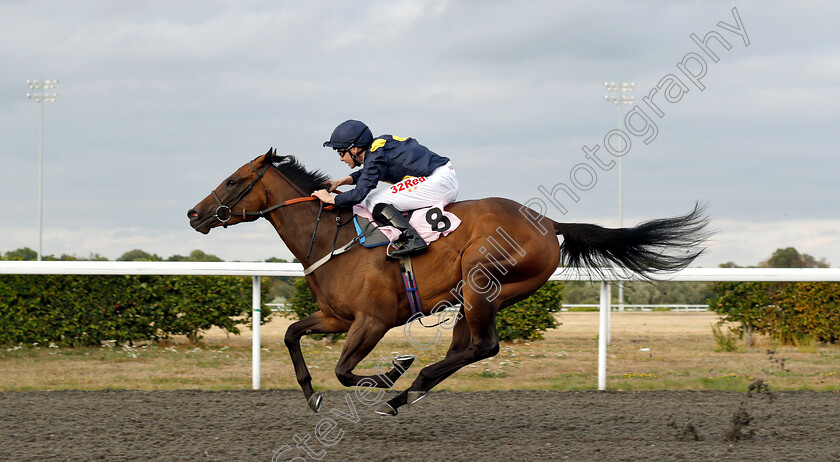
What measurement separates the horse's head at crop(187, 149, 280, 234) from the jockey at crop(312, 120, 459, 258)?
38 cm

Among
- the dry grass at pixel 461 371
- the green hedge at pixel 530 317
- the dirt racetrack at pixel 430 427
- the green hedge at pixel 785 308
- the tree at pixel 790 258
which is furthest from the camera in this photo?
the tree at pixel 790 258

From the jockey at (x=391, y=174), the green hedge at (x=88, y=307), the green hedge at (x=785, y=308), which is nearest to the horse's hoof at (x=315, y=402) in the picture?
the jockey at (x=391, y=174)

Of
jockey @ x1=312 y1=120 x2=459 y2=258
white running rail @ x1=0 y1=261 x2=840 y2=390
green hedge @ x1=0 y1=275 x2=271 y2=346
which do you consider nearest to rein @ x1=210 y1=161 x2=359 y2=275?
jockey @ x1=312 y1=120 x2=459 y2=258

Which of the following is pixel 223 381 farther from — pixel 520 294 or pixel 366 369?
pixel 520 294

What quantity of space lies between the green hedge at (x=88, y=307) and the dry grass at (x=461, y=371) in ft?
0.54

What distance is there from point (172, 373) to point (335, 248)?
11.3ft

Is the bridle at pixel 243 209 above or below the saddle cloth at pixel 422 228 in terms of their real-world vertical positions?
above

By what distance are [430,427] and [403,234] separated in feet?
4.30

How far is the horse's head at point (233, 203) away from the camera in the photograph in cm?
475

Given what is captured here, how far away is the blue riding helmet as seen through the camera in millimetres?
4730

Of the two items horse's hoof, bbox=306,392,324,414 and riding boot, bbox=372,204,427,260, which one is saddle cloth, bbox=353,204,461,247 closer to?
riding boot, bbox=372,204,427,260

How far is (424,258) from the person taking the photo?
4.45m

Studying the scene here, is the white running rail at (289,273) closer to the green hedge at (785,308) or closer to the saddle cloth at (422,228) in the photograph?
the green hedge at (785,308)

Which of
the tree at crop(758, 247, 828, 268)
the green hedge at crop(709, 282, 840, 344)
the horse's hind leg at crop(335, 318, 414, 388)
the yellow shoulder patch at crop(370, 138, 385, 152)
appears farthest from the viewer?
the tree at crop(758, 247, 828, 268)
